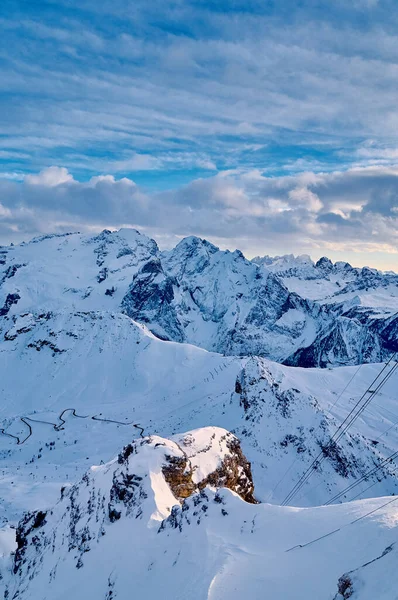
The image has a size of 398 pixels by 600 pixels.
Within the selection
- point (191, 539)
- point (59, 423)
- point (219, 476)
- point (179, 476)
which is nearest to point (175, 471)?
point (179, 476)

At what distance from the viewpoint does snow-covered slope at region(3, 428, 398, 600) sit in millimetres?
14453

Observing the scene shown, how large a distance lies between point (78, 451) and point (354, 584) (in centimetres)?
6836

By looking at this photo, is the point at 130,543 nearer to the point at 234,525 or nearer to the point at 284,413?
the point at 234,525

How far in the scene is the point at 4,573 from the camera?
3017 cm

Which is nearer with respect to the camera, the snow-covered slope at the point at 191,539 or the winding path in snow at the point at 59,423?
the snow-covered slope at the point at 191,539

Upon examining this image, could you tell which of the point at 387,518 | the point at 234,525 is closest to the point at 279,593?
the point at 387,518

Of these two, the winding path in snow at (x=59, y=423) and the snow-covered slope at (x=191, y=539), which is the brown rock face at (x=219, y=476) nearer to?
the snow-covered slope at (x=191, y=539)

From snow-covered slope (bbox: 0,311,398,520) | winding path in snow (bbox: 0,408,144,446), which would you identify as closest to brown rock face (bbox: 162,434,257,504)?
snow-covered slope (bbox: 0,311,398,520)

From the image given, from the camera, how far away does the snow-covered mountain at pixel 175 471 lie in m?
16.7

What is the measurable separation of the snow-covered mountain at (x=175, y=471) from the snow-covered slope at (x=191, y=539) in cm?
10

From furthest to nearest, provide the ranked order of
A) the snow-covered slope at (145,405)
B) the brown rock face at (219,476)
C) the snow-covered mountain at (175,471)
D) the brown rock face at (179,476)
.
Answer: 1. the snow-covered slope at (145,405)
2. the brown rock face at (219,476)
3. the brown rock face at (179,476)
4. the snow-covered mountain at (175,471)

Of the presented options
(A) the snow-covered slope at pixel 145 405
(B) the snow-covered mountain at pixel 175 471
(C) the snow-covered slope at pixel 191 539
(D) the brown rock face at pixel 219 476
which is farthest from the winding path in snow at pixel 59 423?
(C) the snow-covered slope at pixel 191 539

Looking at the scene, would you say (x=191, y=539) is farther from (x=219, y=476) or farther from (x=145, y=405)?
(x=145, y=405)

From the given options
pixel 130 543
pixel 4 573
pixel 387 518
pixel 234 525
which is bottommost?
pixel 4 573
